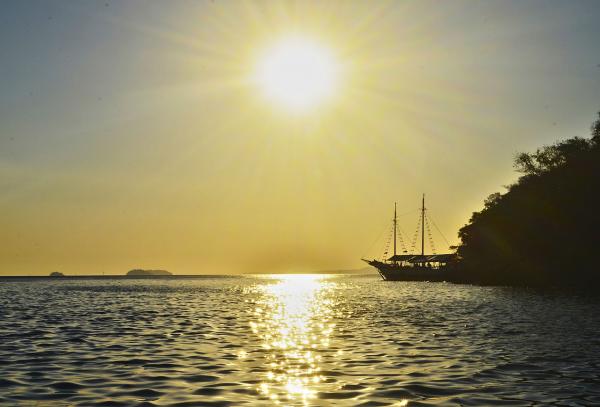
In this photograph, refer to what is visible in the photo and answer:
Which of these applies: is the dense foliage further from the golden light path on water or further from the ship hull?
the golden light path on water

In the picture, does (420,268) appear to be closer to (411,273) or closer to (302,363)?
(411,273)

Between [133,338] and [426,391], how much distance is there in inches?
709

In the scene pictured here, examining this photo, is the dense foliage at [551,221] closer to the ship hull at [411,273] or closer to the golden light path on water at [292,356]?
the ship hull at [411,273]

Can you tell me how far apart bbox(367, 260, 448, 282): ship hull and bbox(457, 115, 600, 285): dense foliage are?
110 ft

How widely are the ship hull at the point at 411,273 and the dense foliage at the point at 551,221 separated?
33.4 m

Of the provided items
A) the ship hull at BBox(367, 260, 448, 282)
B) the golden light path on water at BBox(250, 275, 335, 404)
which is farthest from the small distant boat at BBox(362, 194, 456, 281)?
the golden light path on water at BBox(250, 275, 335, 404)

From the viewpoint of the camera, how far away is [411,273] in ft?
591

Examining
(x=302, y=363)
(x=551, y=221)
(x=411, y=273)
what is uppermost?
(x=551, y=221)

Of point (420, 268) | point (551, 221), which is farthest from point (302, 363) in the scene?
point (420, 268)

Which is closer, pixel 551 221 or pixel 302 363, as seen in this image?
pixel 302 363

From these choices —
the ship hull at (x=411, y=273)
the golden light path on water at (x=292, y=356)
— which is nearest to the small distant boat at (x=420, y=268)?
the ship hull at (x=411, y=273)

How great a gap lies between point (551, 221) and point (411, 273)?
77.8m

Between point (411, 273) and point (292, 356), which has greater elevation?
point (411, 273)

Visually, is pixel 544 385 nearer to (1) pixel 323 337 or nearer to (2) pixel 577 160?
(1) pixel 323 337
